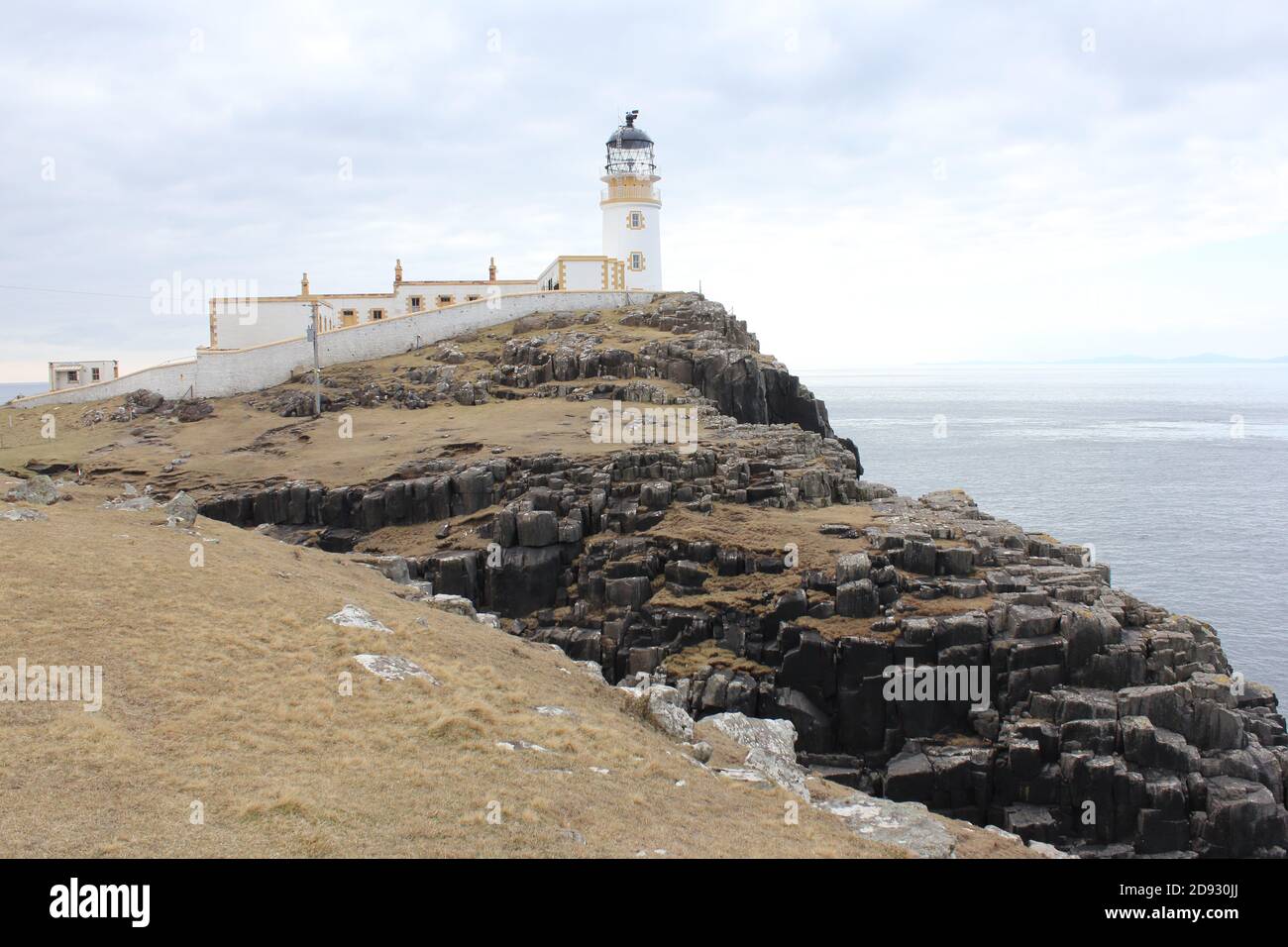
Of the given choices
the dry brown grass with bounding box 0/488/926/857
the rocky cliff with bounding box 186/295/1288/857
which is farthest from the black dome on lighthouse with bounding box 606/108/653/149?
the dry brown grass with bounding box 0/488/926/857

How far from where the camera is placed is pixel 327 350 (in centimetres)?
7675

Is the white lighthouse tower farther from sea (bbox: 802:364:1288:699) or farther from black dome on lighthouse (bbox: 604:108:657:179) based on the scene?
sea (bbox: 802:364:1288:699)

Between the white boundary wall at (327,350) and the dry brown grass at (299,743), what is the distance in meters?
48.5

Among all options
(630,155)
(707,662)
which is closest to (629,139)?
(630,155)

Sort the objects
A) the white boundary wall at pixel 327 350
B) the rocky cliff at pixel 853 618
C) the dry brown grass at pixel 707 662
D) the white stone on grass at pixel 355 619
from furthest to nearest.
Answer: the white boundary wall at pixel 327 350 < the dry brown grass at pixel 707 662 < the rocky cliff at pixel 853 618 < the white stone on grass at pixel 355 619

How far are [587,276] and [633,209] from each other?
704 centimetres

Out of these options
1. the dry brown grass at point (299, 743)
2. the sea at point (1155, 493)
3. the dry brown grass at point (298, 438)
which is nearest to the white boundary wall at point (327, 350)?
the dry brown grass at point (298, 438)

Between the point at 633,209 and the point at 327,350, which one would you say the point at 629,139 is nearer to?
the point at 633,209

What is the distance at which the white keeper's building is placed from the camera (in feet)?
265

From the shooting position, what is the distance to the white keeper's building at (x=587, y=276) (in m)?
80.7

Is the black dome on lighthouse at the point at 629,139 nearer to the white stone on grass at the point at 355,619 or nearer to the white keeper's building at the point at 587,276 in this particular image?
the white keeper's building at the point at 587,276

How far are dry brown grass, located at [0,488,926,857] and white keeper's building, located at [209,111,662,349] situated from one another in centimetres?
5578

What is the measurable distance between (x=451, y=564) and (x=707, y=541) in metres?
11.4
